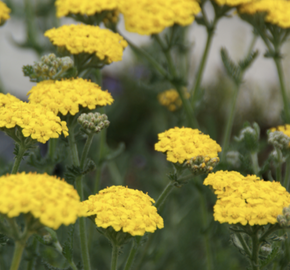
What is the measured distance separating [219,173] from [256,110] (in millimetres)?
4226

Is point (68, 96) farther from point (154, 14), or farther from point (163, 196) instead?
point (154, 14)

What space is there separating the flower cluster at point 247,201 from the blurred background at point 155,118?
0.81 meters

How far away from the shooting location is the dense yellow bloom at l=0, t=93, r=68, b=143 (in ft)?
5.07

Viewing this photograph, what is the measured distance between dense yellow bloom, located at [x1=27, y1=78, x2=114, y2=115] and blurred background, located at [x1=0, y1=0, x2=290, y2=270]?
441mm

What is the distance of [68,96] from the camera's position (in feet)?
5.77

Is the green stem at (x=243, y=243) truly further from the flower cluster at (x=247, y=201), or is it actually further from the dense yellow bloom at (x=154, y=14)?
the dense yellow bloom at (x=154, y=14)

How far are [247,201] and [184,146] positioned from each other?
37cm

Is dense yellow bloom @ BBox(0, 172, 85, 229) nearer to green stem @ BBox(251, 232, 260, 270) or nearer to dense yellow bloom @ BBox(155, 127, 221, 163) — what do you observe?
dense yellow bloom @ BBox(155, 127, 221, 163)

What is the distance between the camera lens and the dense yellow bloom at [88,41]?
204 centimetres

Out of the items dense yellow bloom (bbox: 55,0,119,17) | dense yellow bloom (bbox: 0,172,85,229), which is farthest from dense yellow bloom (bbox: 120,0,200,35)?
dense yellow bloom (bbox: 0,172,85,229)

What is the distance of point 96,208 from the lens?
1.41 m

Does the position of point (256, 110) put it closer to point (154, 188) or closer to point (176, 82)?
point (154, 188)

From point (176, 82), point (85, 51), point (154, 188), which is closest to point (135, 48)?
point (176, 82)

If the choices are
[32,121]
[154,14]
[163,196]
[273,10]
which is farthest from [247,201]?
[273,10]
